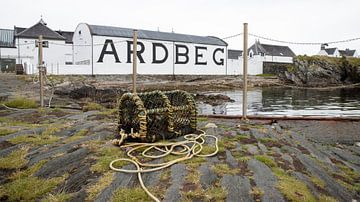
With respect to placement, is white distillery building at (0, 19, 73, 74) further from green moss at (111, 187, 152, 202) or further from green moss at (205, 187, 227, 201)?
green moss at (205, 187, 227, 201)

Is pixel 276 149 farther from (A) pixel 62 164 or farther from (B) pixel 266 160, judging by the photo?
(A) pixel 62 164

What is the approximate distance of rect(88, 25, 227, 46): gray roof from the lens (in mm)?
31219

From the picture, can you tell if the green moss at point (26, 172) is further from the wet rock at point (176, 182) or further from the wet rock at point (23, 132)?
the wet rock at point (176, 182)

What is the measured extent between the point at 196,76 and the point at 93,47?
1345cm

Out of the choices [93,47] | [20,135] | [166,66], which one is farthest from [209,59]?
[20,135]

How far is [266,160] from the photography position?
406cm

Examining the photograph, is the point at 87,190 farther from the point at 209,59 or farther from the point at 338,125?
the point at 209,59

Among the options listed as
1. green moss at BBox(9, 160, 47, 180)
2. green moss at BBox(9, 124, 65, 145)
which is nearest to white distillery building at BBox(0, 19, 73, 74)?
green moss at BBox(9, 124, 65, 145)

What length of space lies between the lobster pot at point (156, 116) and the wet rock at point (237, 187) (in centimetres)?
189

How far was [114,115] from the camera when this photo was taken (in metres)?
8.00

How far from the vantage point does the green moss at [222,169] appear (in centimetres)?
359

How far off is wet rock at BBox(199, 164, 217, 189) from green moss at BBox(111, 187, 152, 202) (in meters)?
0.65

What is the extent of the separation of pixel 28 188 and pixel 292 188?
2.84 metres

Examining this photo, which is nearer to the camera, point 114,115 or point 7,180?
point 7,180
